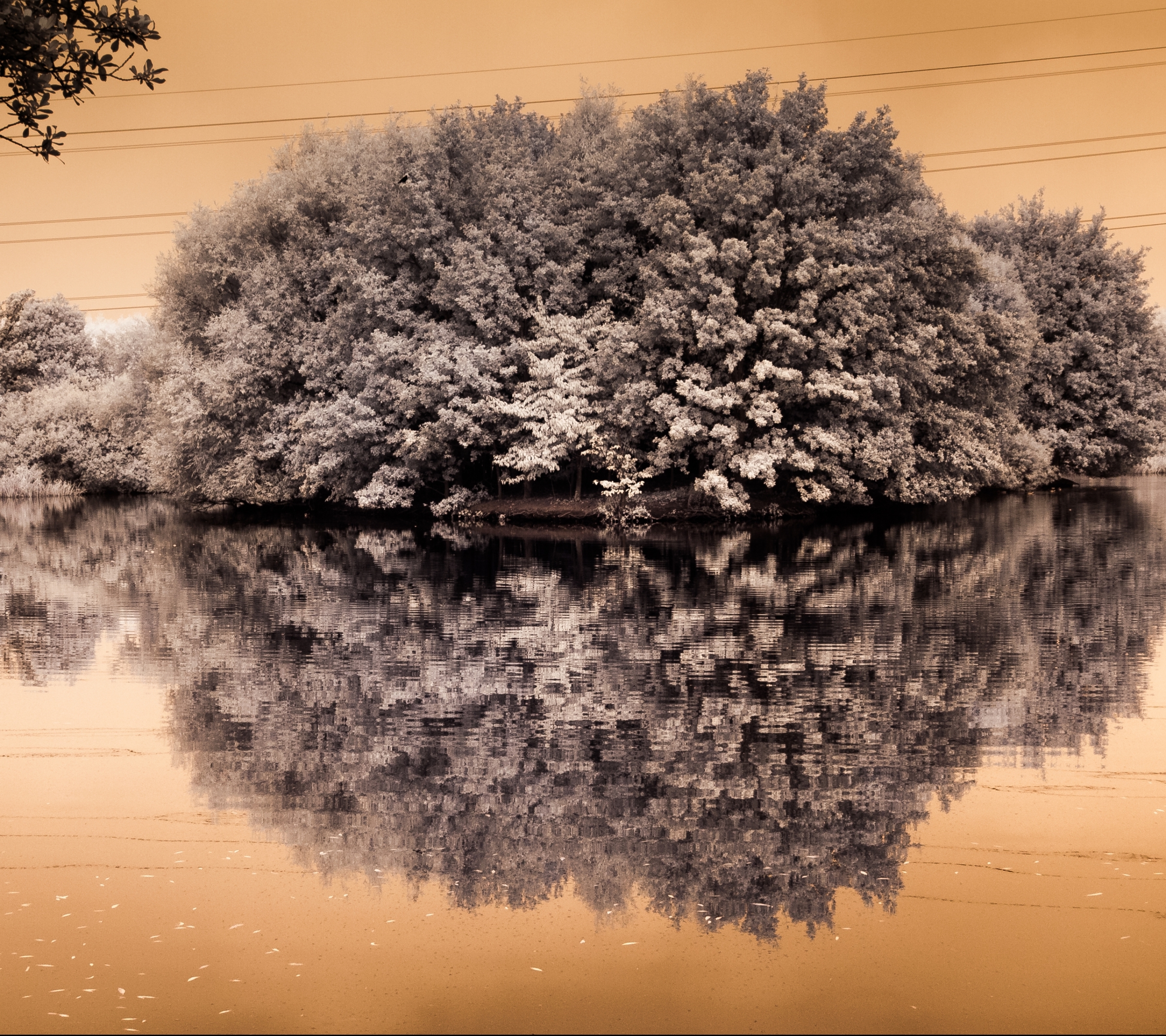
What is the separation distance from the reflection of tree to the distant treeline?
13795 mm

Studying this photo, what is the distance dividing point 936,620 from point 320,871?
11461mm

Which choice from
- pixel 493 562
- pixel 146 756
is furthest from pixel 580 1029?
pixel 493 562

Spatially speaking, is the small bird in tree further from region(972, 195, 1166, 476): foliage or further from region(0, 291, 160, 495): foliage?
region(972, 195, 1166, 476): foliage

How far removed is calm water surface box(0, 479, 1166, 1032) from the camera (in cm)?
503

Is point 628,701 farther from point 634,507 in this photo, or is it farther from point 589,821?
point 634,507

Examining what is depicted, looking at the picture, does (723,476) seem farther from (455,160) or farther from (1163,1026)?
(1163,1026)

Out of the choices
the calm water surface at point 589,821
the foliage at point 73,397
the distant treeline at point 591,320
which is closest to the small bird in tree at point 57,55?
the calm water surface at point 589,821

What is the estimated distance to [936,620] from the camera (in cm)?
1554

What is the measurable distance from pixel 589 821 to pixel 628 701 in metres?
3.64

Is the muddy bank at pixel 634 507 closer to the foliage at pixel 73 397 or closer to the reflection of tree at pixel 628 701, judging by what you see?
the reflection of tree at pixel 628 701

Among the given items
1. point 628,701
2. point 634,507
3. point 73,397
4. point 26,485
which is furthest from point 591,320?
point 26,485

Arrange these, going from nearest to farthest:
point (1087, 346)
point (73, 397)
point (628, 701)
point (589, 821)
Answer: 1. point (589, 821)
2. point (628, 701)
3. point (1087, 346)
4. point (73, 397)

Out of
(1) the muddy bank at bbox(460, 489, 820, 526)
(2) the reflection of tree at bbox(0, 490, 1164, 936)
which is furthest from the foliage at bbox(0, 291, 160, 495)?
(2) the reflection of tree at bbox(0, 490, 1164, 936)

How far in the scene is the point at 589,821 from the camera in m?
7.16
